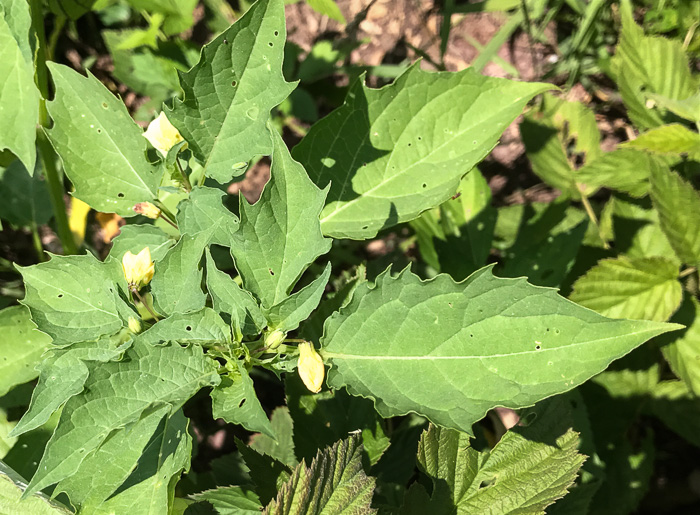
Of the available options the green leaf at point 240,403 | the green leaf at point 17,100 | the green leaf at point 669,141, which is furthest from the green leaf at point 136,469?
the green leaf at point 669,141

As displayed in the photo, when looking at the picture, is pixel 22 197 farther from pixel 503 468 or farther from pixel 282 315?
pixel 503 468

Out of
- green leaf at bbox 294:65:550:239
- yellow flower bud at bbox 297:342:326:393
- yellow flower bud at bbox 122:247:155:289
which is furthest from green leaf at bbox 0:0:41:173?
yellow flower bud at bbox 297:342:326:393

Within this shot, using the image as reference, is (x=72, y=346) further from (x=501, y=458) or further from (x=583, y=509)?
(x=583, y=509)

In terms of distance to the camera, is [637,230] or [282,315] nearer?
[282,315]

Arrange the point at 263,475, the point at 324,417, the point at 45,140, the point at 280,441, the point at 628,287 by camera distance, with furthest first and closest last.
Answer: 1. the point at 628,287
2. the point at 280,441
3. the point at 45,140
4. the point at 324,417
5. the point at 263,475

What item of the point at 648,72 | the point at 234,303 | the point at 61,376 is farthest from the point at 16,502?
the point at 648,72

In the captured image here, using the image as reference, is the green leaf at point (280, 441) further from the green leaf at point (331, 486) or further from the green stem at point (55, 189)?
the green stem at point (55, 189)

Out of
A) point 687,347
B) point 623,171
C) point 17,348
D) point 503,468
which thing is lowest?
point 687,347
